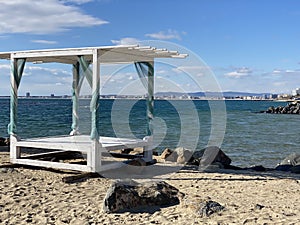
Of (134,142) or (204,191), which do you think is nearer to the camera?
(204,191)

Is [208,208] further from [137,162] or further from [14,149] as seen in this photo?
[14,149]

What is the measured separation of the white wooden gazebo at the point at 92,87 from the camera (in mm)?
8133

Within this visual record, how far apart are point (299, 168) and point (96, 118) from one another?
6.18 meters

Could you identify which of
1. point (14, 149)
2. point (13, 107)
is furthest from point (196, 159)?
point (13, 107)

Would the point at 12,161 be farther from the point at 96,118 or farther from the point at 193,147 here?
the point at 193,147

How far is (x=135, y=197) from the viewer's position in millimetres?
6074

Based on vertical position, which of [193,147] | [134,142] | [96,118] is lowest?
[193,147]

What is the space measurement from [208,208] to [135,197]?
112cm

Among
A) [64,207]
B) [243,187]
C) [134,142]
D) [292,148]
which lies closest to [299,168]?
[243,187]

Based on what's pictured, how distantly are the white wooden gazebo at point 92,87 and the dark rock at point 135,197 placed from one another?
7.07ft

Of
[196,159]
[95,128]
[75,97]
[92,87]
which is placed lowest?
[196,159]

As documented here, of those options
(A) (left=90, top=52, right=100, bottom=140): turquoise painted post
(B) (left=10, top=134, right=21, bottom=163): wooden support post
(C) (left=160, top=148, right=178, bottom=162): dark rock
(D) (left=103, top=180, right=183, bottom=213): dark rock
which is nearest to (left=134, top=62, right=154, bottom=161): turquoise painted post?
(C) (left=160, top=148, right=178, bottom=162): dark rock

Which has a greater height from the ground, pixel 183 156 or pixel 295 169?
pixel 183 156

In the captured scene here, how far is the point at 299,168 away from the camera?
11.1 metres
